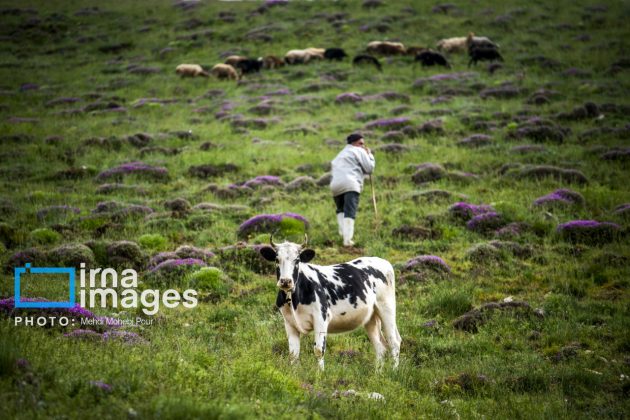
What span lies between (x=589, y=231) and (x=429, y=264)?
4733mm

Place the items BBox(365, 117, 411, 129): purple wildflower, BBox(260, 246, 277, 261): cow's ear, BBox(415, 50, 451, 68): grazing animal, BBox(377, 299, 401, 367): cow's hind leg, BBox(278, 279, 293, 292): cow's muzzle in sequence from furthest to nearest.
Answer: BBox(415, 50, 451, 68): grazing animal → BBox(365, 117, 411, 129): purple wildflower → BBox(377, 299, 401, 367): cow's hind leg → BBox(260, 246, 277, 261): cow's ear → BBox(278, 279, 293, 292): cow's muzzle

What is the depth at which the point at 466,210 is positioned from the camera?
1667 cm

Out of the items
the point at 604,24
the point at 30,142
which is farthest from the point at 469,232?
the point at 604,24

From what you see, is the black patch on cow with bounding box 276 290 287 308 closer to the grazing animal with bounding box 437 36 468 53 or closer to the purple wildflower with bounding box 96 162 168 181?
the purple wildflower with bounding box 96 162 168 181

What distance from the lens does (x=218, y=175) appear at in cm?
2177

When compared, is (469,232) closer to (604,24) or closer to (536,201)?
(536,201)

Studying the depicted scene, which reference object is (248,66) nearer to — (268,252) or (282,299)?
(268,252)

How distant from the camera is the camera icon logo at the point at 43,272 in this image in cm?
876

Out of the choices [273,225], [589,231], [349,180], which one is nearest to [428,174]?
[349,180]

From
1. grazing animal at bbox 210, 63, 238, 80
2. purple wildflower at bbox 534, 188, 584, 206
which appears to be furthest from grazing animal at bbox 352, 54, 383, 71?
purple wildflower at bbox 534, 188, 584, 206

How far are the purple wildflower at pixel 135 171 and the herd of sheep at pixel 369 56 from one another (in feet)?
64.1

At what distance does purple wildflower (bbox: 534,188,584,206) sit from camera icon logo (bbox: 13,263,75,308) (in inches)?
499

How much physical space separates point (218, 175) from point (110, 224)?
6.46 meters

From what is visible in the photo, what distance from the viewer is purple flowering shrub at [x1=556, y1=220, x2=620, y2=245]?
1473cm
